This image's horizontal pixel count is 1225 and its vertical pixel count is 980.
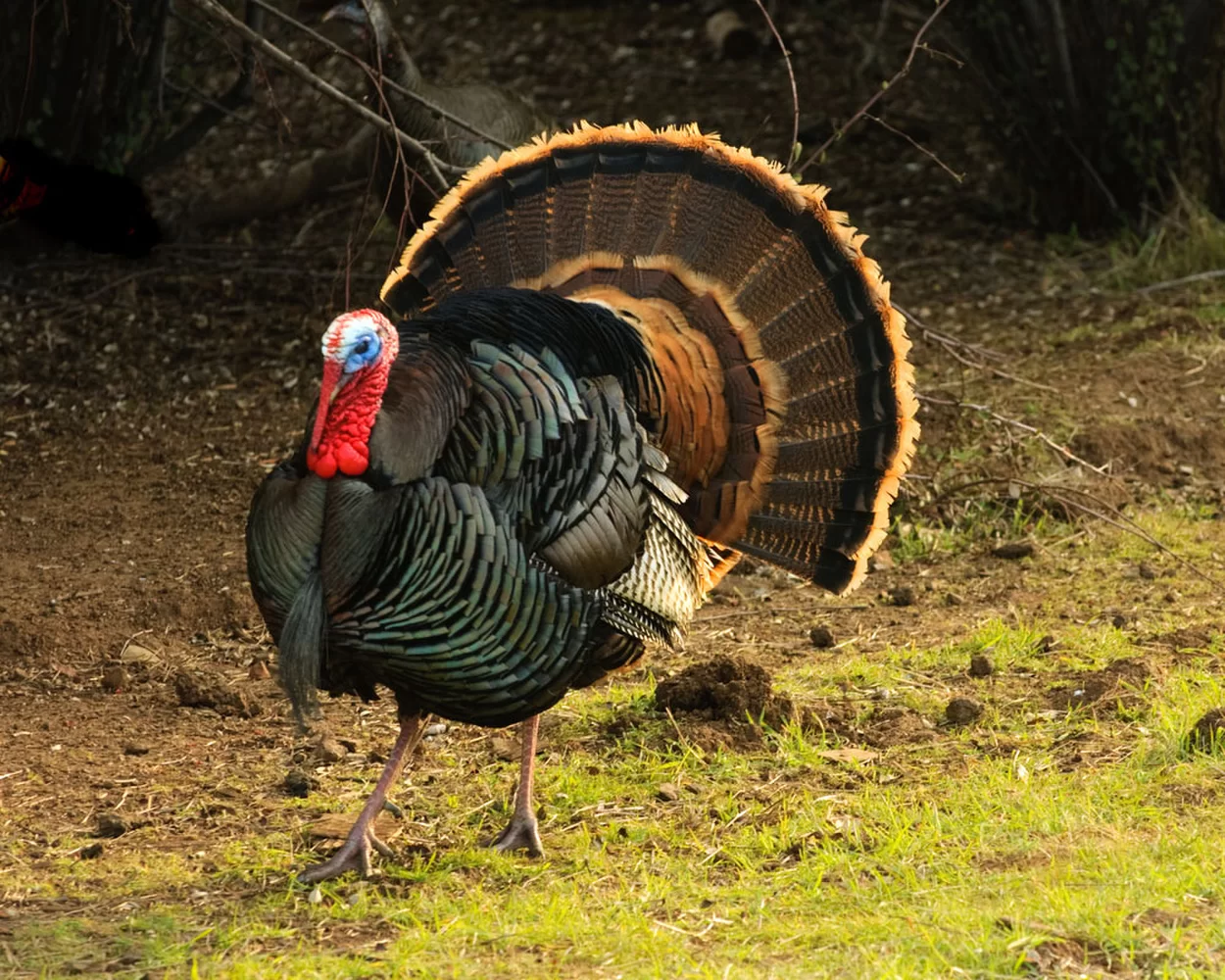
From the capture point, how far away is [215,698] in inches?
199

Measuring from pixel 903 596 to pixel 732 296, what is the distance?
5.43ft

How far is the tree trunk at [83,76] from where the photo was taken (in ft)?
25.4

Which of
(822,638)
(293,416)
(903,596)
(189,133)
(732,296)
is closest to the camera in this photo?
(732,296)

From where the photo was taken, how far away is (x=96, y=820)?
14.1ft

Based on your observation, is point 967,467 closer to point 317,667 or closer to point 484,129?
point 484,129

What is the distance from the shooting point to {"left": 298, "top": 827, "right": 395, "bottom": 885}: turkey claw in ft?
13.1

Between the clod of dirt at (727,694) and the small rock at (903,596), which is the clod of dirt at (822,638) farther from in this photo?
the clod of dirt at (727,694)

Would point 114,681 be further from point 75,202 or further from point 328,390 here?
point 75,202

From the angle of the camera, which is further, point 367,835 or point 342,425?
point 367,835

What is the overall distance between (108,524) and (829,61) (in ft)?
22.4

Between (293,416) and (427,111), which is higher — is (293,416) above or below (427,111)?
below

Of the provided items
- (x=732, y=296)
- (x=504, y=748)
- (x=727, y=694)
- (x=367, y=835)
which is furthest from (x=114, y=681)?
(x=732, y=296)

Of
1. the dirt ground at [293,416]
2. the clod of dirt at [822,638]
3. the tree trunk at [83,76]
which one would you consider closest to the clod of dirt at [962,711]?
the dirt ground at [293,416]

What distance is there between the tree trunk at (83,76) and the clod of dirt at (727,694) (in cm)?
435
